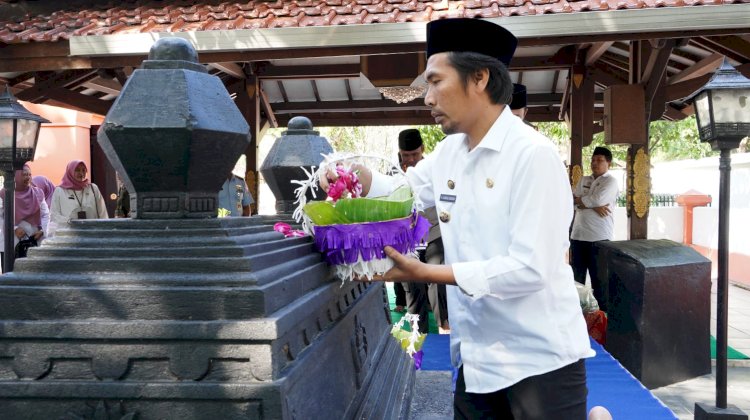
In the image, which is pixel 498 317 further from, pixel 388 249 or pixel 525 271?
pixel 388 249

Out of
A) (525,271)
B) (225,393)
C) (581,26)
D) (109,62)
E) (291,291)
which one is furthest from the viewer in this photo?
(109,62)

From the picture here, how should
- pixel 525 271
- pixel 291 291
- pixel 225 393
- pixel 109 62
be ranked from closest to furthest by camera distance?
pixel 225 393
pixel 525 271
pixel 291 291
pixel 109 62

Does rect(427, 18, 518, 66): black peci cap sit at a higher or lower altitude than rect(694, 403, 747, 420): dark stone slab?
higher

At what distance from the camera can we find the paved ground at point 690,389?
3080mm

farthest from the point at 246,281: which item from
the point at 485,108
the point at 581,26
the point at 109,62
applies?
the point at 109,62

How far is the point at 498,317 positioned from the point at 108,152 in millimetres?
1209

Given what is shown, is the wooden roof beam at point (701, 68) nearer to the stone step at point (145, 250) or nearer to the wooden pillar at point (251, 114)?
the wooden pillar at point (251, 114)

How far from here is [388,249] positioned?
182 centimetres

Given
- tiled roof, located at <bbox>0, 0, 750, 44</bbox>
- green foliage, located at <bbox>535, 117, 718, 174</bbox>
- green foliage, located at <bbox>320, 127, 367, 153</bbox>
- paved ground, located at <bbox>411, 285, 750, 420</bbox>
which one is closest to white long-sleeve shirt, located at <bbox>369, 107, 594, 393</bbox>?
paved ground, located at <bbox>411, 285, 750, 420</bbox>

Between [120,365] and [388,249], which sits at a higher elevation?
[388,249]

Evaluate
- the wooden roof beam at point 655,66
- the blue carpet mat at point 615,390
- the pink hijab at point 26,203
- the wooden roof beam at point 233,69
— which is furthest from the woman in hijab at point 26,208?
the wooden roof beam at point 655,66

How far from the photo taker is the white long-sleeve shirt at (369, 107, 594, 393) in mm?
1628

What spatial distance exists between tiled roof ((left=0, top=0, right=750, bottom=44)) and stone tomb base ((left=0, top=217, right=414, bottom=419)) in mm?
4401

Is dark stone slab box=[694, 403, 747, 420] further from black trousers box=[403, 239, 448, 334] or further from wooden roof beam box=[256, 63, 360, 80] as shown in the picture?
wooden roof beam box=[256, 63, 360, 80]
